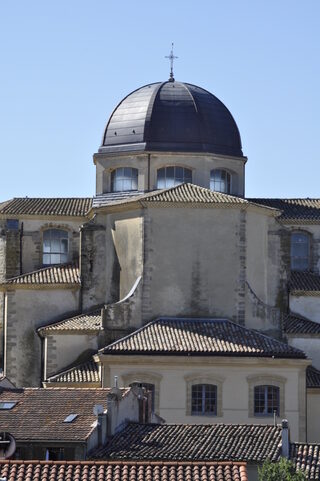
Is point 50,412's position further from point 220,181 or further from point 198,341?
point 220,181

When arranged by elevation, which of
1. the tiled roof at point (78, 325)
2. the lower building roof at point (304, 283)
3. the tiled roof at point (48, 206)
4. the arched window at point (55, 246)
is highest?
the tiled roof at point (48, 206)

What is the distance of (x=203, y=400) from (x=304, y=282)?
40.6 ft

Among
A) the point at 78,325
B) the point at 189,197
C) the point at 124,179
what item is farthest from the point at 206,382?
the point at 124,179

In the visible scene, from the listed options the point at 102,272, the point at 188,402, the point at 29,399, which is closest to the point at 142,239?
the point at 102,272

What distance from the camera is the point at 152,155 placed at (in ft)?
289

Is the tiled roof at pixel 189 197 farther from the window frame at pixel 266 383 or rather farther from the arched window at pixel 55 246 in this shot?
the window frame at pixel 266 383

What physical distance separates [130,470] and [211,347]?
29685 mm

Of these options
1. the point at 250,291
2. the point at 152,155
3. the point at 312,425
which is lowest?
the point at 312,425

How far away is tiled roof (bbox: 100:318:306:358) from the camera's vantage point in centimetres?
7681

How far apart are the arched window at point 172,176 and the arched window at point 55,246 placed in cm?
531

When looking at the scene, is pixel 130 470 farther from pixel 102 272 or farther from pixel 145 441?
pixel 102 272

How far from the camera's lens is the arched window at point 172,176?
88.3 m

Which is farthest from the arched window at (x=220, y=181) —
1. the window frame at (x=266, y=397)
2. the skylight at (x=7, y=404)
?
the skylight at (x=7, y=404)

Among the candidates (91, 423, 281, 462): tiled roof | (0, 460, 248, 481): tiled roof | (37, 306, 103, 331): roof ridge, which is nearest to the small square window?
(91, 423, 281, 462): tiled roof
